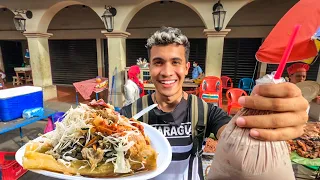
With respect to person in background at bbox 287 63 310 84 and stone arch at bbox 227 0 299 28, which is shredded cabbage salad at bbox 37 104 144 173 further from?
stone arch at bbox 227 0 299 28

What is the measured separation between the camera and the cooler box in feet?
11.0

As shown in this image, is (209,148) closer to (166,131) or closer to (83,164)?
(166,131)

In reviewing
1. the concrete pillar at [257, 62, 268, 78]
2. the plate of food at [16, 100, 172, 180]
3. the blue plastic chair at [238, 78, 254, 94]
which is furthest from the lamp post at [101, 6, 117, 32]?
the concrete pillar at [257, 62, 268, 78]

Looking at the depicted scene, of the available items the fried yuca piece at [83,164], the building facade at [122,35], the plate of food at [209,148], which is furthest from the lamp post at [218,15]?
the fried yuca piece at [83,164]

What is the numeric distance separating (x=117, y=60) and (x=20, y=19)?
13.1 feet

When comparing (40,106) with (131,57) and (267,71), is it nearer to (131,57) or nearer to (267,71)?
(131,57)

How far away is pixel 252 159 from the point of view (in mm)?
549

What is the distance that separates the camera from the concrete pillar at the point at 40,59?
7.19 metres

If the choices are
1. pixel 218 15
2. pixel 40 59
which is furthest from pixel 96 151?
pixel 40 59

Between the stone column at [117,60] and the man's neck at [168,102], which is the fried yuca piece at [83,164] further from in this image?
the stone column at [117,60]

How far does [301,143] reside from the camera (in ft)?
7.32

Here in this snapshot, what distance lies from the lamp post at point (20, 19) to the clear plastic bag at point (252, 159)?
8.59 metres

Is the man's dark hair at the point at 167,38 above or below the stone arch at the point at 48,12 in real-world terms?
below

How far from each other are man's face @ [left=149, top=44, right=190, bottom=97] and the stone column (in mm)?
5427
